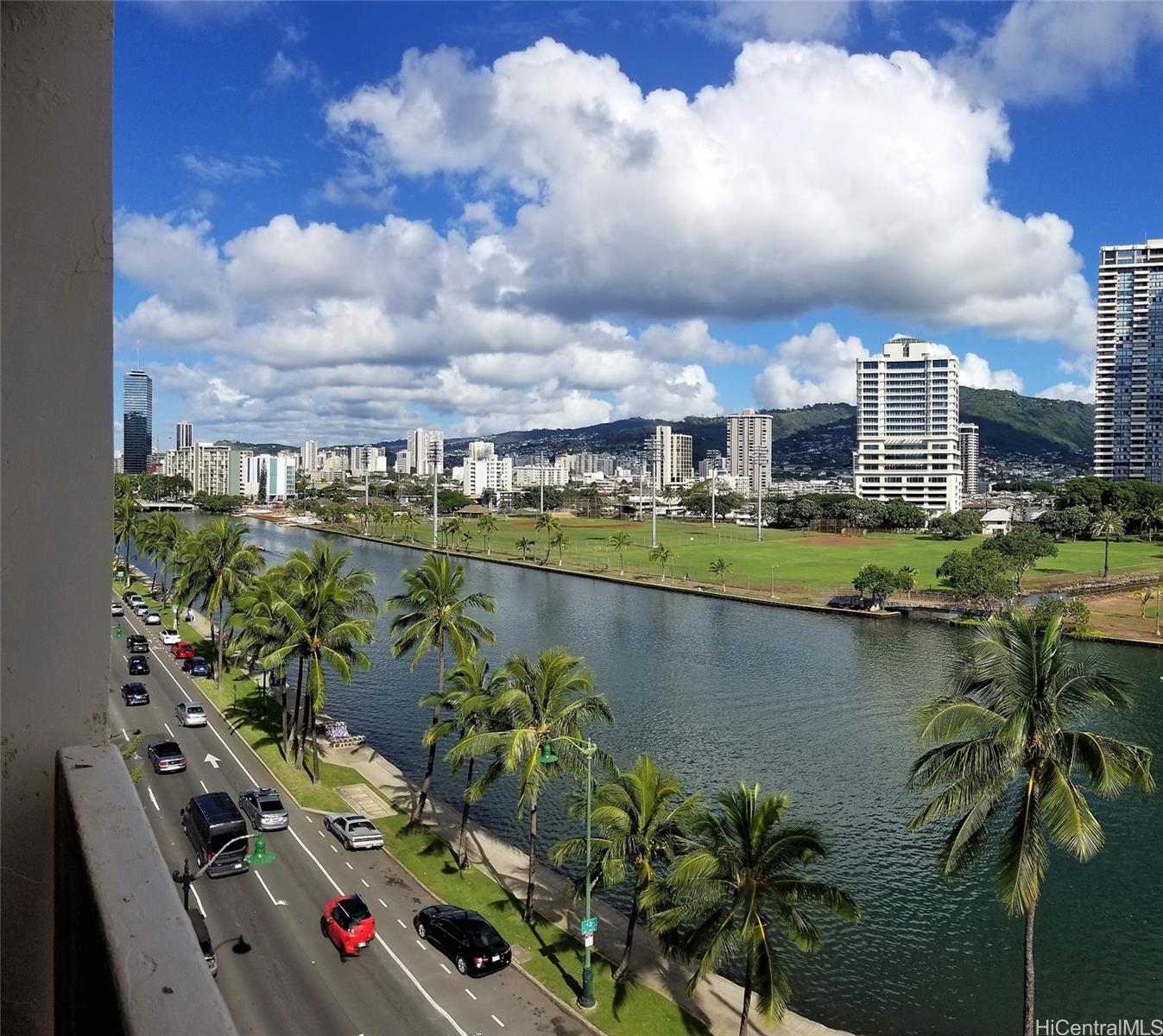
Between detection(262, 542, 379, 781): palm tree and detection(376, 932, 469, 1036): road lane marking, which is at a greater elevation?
detection(262, 542, 379, 781): palm tree

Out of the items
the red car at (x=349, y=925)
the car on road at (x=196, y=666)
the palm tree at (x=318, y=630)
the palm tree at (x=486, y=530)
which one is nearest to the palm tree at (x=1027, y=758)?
the red car at (x=349, y=925)

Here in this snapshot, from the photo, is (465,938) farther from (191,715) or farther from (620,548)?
(620,548)

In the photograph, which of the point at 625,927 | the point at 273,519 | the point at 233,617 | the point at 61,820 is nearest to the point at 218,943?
the point at 625,927

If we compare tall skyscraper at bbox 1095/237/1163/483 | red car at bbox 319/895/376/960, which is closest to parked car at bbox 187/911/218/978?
red car at bbox 319/895/376/960

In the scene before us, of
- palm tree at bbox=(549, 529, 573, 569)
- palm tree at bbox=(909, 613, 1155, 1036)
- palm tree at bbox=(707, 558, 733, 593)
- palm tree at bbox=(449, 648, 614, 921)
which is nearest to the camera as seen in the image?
palm tree at bbox=(909, 613, 1155, 1036)

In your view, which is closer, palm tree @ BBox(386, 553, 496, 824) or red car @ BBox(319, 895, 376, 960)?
red car @ BBox(319, 895, 376, 960)

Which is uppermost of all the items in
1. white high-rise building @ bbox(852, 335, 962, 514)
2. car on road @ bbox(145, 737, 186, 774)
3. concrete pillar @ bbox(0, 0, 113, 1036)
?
white high-rise building @ bbox(852, 335, 962, 514)

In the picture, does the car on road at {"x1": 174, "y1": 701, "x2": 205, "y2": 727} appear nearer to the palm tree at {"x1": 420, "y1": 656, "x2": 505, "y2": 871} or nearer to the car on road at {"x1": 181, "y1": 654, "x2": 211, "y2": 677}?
the car on road at {"x1": 181, "y1": 654, "x2": 211, "y2": 677}
